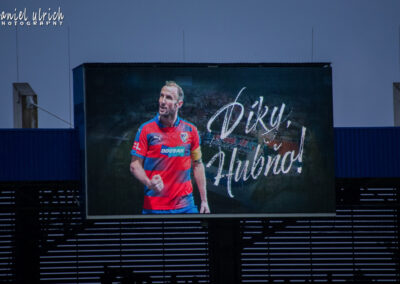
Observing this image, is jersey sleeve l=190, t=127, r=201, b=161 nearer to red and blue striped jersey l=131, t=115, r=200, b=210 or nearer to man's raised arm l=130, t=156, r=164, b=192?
red and blue striped jersey l=131, t=115, r=200, b=210

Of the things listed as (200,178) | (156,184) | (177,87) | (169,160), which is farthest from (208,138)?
(156,184)

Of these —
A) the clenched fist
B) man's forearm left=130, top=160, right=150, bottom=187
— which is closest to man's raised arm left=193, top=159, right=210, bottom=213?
the clenched fist

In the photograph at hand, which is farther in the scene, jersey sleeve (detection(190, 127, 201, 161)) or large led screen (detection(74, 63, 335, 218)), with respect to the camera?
jersey sleeve (detection(190, 127, 201, 161))

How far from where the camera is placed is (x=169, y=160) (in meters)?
20.4

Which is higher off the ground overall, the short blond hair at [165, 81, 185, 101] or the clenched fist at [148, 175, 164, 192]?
the short blond hair at [165, 81, 185, 101]

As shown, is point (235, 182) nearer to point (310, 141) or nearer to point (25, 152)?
point (310, 141)

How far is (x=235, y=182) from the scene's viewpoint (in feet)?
67.7

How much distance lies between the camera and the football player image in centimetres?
2033

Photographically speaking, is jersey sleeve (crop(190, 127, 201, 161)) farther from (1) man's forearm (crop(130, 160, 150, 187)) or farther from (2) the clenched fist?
(1) man's forearm (crop(130, 160, 150, 187))

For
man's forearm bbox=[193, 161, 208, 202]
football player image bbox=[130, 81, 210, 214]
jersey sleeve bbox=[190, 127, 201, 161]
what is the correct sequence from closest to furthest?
football player image bbox=[130, 81, 210, 214]
man's forearm bbox=[193, 161, 208, 202]
jersey sleeve bbox=[190, 127, 201, 161]

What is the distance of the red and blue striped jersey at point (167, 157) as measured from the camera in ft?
66.7

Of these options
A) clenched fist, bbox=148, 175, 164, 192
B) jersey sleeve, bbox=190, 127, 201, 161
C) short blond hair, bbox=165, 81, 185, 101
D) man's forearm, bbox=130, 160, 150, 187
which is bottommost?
clenched fist, bbox=148, 175, 164, 192

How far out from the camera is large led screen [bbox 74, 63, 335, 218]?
66.8ft

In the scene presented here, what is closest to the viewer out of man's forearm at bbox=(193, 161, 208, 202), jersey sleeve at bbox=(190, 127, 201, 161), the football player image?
the football player image
